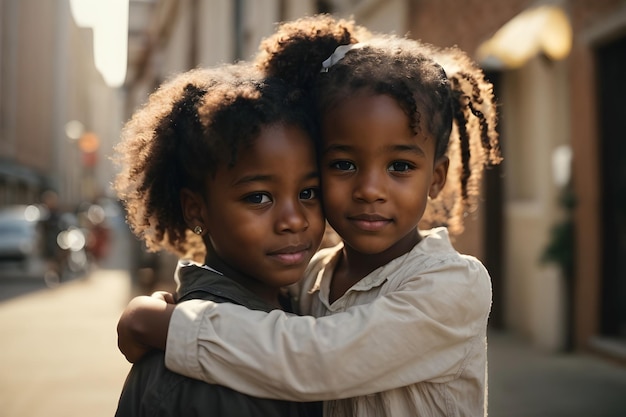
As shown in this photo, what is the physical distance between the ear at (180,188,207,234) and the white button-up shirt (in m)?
0.28

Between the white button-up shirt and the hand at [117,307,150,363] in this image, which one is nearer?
the white button-up shirt

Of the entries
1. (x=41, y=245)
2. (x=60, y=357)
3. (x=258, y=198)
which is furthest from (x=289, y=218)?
(x=41, y=245)

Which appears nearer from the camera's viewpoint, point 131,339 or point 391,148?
point 131,339

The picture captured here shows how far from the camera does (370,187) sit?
1896 mm

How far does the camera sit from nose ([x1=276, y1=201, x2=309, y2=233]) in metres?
1.80

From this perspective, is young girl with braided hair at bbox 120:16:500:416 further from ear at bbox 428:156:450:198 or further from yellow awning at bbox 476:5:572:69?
yellow awning at bbox 476:5:572:69

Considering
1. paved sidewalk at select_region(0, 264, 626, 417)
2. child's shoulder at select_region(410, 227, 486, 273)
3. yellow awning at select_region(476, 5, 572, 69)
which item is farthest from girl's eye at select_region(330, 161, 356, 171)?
yellow awning at select_region(476, 5, 572, 69)

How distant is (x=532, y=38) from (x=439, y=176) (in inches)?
213

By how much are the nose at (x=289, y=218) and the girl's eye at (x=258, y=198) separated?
4 centimetres

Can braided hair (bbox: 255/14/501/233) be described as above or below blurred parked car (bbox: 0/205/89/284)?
above

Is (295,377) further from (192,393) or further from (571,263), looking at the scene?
(571,263)

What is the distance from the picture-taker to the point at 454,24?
8617 millimetres

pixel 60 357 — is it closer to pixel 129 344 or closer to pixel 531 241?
pixel 531 241

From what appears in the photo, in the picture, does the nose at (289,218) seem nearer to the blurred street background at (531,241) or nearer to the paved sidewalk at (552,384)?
the blurred street background at (531,241)
